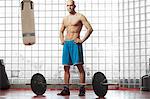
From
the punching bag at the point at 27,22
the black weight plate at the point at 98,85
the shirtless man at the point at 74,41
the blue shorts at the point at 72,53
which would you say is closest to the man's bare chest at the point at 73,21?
the shirtless man at the point at 74,41

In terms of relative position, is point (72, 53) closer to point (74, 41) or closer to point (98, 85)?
point (74, 41)

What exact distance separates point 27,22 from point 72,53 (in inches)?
59.8

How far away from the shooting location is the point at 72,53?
4355mm

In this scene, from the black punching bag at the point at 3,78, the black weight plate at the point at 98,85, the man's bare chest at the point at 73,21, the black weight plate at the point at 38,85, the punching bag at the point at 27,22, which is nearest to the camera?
the punching bag at the point at 27,22

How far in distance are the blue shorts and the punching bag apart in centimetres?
134

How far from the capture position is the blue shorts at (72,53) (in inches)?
169

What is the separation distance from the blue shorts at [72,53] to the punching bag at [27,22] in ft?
4.41

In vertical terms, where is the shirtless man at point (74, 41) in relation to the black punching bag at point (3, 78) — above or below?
above

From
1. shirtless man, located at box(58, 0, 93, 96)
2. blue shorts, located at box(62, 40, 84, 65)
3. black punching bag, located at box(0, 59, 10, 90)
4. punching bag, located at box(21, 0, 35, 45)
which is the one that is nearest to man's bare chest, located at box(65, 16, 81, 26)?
shirtless man, located at box(58, 0, 93, 96)

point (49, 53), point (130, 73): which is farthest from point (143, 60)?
point (49, 53)

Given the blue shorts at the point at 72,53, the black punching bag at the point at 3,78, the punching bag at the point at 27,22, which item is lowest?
the black punching bag at the point at 3,78

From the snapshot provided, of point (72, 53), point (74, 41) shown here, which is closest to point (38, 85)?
point (72, 53)

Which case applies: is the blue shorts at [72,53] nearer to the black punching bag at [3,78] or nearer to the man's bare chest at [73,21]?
the man's bare chest at [73,21]

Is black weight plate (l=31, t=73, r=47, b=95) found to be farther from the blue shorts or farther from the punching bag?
the punching bag
